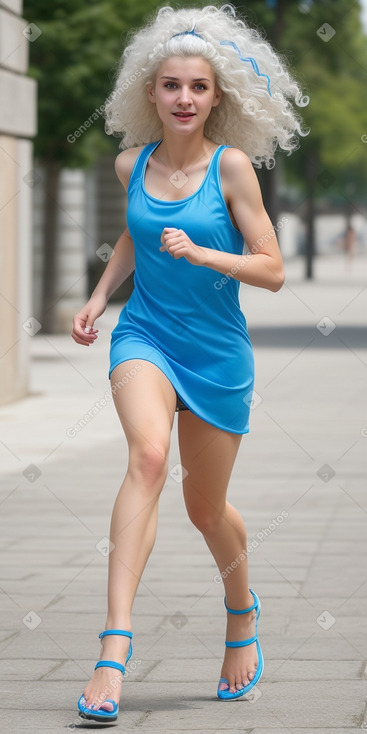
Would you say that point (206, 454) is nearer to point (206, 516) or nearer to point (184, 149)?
point (206, 516)

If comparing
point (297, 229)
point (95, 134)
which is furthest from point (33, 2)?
point (297, 229)

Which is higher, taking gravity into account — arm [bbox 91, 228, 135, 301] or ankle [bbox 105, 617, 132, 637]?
arm [bbox 91, 228, 135, 301]

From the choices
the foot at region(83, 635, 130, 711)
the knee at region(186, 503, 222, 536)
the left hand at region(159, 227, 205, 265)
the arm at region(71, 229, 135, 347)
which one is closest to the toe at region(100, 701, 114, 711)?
the foot at region(83, 635, 130, 711)

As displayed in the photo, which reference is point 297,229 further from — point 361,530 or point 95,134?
point 361,530

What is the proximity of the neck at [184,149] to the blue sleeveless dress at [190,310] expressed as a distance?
0.07m

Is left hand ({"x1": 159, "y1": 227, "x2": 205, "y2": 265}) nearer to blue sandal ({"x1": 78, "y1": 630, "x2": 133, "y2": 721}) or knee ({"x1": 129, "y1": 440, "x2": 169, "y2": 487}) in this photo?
knee ({"x1": 129, "y1": 440, "x2": 169, "y2": 487})

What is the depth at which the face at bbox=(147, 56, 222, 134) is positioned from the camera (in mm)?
4117

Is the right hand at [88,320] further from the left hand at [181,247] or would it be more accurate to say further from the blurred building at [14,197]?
the blurred building at [14,197]

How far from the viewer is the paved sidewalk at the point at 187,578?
411 centimetres

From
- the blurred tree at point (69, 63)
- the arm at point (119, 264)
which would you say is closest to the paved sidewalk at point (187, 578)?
the arm at point (119, 264)

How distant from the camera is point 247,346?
4.17m

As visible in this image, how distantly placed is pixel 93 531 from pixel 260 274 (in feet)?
10.2

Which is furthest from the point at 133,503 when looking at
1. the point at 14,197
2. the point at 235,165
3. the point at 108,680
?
the point at 14,197

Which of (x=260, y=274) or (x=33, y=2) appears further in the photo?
(x=33, y=2)
